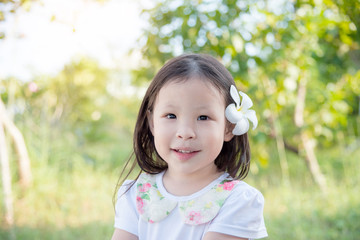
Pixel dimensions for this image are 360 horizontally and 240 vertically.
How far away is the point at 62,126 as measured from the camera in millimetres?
4887

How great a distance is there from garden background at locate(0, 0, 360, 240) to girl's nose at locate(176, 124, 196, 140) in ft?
4.30

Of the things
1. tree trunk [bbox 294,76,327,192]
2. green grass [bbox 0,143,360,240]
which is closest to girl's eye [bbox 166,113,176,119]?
green grass [bbox 0,143,360,240]

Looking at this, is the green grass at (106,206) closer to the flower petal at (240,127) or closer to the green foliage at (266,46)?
the green foliage at (266,46)

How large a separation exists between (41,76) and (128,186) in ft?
13.4

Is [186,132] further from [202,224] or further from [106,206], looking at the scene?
[106,206]

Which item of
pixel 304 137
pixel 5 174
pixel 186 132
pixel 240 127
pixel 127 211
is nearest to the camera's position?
pixel 186 132

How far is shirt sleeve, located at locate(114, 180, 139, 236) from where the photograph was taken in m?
1.54

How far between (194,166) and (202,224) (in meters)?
0.21

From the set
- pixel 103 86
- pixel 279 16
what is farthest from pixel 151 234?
pixel 103 86

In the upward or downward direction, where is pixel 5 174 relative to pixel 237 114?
downward

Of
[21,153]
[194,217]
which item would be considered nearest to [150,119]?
[194,217]

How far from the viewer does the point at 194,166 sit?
1373 millimetres

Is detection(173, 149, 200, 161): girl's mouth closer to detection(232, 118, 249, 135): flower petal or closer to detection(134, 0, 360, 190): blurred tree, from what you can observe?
detection(232, 118, 249, 135): flower petal

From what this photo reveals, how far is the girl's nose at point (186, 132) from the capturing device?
1326mm
